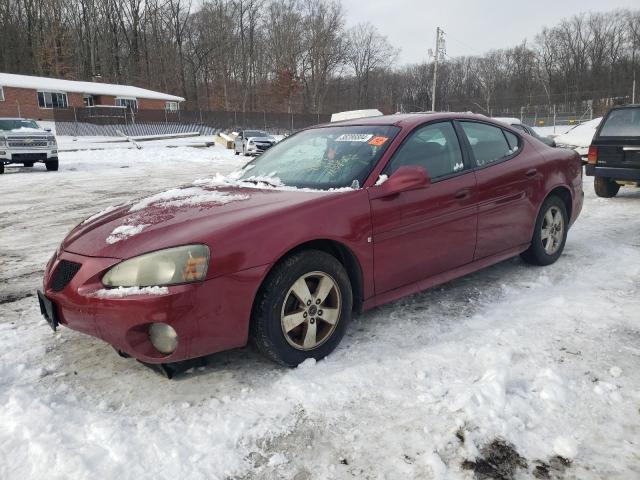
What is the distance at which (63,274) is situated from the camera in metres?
2.87

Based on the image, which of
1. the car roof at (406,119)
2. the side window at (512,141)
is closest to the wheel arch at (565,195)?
the side window at (512,141)

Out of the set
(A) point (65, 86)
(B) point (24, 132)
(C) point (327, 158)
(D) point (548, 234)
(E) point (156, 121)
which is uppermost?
(A) point (65, 86)

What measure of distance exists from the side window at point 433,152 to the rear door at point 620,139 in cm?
564

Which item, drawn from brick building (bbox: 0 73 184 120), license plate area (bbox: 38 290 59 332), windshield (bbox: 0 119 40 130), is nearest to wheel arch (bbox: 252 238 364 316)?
license plate area (bbox: 38 290 59 332)

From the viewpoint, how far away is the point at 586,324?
351cm

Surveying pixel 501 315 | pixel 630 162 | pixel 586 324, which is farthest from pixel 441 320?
pixel 630 162

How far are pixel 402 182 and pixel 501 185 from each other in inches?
50.9

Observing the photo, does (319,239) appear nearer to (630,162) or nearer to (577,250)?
(577,250)

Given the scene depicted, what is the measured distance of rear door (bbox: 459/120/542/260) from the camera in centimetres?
404

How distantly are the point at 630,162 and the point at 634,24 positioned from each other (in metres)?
82.5

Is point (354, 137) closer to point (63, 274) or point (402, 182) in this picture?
point (402, 182)

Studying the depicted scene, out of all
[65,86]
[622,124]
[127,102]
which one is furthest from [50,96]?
[622,124]

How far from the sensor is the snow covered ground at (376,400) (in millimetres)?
2172

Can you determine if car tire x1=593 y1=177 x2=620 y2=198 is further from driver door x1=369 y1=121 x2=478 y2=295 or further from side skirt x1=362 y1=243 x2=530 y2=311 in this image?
driver door x1=369 y1=121 x2=478 y2=295
